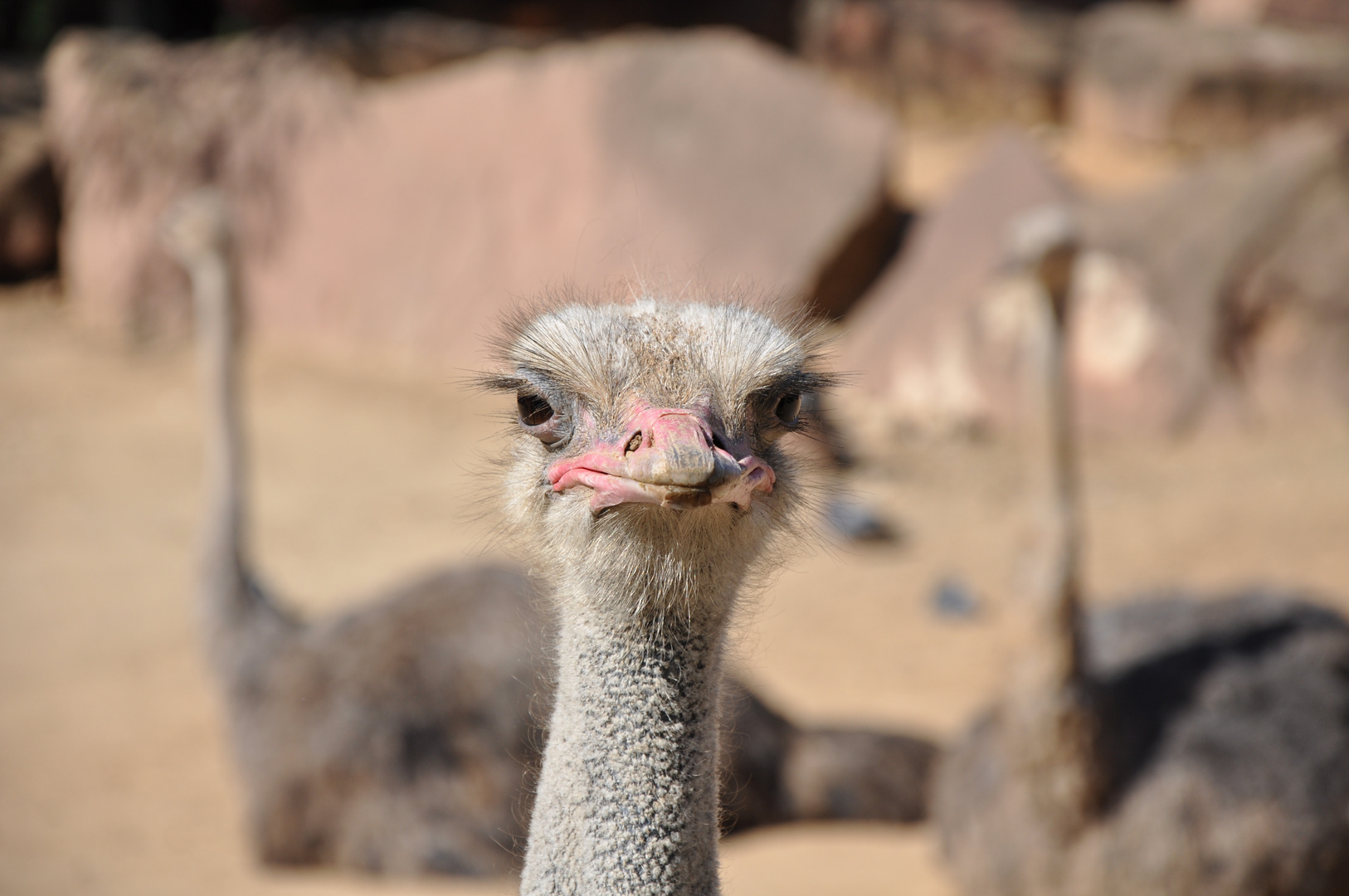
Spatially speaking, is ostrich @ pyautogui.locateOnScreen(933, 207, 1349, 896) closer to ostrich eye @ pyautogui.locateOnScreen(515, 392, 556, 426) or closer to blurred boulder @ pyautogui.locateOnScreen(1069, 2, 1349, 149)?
ostrich eye @ pyautogui.locateOnScreen(515, 392, 556, 426)

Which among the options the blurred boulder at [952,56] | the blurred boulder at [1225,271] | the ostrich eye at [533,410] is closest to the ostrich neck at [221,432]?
the ostrich eye at [533,410]

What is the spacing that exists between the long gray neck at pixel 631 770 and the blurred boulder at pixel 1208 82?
34.2ft

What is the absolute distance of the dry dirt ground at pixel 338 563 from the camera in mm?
3668

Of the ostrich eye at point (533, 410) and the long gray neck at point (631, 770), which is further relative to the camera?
the ostrich eye at point (533, 410)

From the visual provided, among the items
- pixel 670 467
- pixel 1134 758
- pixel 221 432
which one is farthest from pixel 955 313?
pixel 670 467

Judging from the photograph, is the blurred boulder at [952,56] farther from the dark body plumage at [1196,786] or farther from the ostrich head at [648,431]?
the ostrich head at [648,431]

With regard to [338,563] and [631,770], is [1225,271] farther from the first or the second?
[631,770]

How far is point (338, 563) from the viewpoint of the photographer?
5965mm

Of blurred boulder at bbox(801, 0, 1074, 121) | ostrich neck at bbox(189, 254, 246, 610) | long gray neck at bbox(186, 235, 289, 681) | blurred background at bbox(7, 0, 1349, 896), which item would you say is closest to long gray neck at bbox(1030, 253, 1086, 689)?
blurred background at bbox(7, 0, 1349, 896)

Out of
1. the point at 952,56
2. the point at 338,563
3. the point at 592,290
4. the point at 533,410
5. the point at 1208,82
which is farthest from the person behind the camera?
the point at 952,56

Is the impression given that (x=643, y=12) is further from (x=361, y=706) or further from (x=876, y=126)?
(x=361, y=706)

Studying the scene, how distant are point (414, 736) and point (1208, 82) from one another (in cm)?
933

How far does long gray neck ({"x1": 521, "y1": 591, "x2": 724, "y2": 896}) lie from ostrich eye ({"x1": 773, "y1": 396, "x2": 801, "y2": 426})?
9.8 inches

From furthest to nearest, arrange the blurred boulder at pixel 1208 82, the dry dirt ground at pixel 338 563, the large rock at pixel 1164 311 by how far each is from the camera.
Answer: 1. the blurred boulder at pixel 1208 82
2. the large rock at pixel 1164 311
3. the dry dirt ground at pixel 338 563
